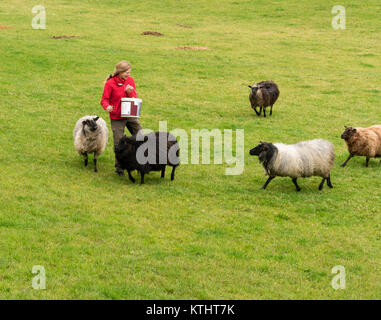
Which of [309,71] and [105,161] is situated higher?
[309,71]

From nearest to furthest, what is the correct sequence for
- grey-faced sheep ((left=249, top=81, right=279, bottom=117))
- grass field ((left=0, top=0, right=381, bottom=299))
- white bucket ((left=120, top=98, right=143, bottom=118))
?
grass field ((left=0, top=0, right=381, bottom=299)) < white bucket ((left=120, top=98, right=143, bottom=118)) < grey-faced sheep ((left=249, top=81, right=279, bottom=117))

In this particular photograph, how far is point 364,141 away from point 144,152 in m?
6.97

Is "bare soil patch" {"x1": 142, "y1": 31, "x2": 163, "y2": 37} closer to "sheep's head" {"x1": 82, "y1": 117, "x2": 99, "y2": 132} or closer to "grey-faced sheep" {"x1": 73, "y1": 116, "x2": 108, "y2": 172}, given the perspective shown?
"grey-faced sheep" {"x1": 73, "y1": 116, "x2": 108, "y2": 172}

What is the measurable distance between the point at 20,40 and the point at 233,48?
46.7 ft

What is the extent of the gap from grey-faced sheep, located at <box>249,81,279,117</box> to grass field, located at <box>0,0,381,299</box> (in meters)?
0.67

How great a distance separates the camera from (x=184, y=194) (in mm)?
13820

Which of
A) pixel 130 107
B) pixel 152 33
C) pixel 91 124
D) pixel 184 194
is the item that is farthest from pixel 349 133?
pixel 152 33

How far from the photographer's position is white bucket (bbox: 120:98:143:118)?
1391 centimetres

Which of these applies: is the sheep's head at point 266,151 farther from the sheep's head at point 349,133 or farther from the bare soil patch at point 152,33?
the bare soil patch at point 152,33

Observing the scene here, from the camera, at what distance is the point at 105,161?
1625cm

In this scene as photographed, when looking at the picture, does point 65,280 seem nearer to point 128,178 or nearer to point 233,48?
point 128,178

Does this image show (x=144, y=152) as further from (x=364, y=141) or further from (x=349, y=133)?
(x=364, y=141)

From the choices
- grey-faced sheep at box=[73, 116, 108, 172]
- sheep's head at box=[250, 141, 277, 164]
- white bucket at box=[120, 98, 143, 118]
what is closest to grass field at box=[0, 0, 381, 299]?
grey-faced sheep at box=[73, 116, 108, 172]
